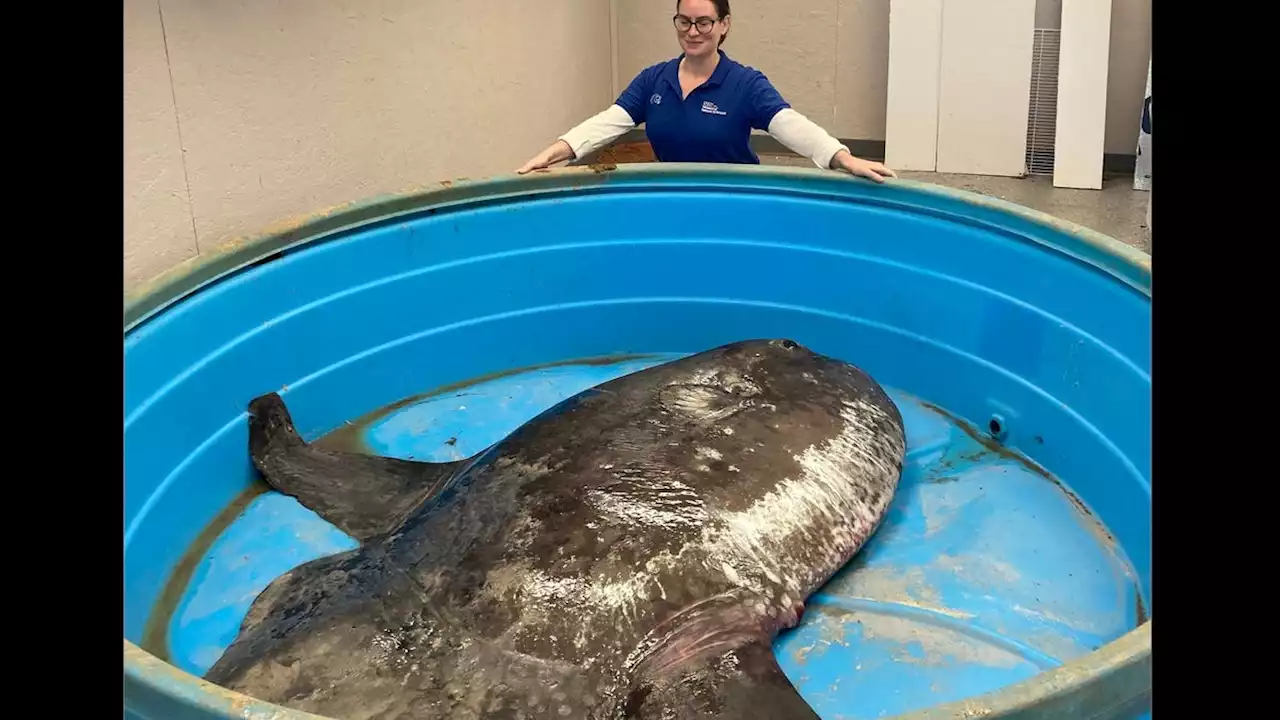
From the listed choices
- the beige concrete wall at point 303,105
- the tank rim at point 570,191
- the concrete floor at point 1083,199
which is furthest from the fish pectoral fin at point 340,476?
the concrete floor at point 1083,199

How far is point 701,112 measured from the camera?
3.76 meters

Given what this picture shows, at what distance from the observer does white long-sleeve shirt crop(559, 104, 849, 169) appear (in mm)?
3445

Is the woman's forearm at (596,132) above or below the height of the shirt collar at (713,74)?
below

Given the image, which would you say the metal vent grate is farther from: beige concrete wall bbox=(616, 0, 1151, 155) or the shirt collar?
the shirt collar

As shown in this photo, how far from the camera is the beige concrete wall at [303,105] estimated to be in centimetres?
277

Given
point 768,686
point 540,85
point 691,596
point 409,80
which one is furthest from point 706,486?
point 540,85

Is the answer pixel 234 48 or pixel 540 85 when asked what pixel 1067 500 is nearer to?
pixel 234 48

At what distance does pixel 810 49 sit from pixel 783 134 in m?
2.65

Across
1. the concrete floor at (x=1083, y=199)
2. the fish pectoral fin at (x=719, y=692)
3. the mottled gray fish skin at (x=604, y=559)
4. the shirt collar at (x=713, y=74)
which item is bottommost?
the fish pectoral fin at (x=719, y=692)

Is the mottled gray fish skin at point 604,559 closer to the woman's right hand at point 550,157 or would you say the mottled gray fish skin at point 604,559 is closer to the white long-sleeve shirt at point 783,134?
the white long-sleeve shirt at point 783,134

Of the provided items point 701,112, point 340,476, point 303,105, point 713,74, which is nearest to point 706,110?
point 701,112

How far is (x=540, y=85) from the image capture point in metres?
5.00

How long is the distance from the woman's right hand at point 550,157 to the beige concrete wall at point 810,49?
2.57m
